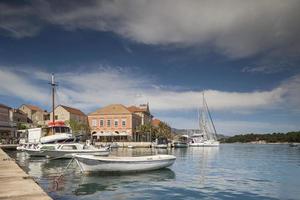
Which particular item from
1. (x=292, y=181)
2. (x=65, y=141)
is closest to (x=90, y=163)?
(x=292, y=181)

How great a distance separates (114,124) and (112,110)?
4.76 meters

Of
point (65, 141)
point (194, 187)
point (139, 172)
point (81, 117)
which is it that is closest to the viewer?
point (194, 187)

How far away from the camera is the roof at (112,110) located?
101688 mm

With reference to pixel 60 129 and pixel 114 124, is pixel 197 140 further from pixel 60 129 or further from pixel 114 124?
pixel 60 129

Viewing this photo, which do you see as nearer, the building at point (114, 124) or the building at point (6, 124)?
the building at point (6, 124)

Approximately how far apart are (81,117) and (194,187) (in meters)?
95.3

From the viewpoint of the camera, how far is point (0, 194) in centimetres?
1158

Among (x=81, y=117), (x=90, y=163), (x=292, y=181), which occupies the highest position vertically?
(x=81, y=117)

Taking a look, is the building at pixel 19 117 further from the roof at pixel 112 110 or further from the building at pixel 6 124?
the roof at pixel 112 110

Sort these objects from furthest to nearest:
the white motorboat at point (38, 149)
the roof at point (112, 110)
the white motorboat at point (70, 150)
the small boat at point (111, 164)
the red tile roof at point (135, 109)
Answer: the red tile roof at point (135, 109), the roof at point (112, 110), the white motorboat at point (38, 149), the white motorboat at point (70, 150), the small boat at point (111, 164)

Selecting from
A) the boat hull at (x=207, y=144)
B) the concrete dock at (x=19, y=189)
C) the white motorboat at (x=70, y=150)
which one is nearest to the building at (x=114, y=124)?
the boat hull at (x=207, y=144)

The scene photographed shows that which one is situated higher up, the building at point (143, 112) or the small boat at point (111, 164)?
the building at point (143, 112)

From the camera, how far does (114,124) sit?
101 meters

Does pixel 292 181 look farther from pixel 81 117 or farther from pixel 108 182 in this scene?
pixel 81 117
